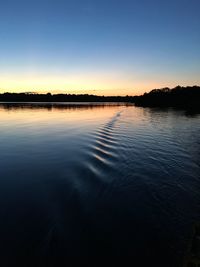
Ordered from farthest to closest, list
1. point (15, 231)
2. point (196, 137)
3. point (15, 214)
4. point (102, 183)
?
point (196, 137) < point (102, 183) < point (15, 214) < point (15, 231)

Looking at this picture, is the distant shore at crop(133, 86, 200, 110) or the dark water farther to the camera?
the distant shore at crop(133, 86, 200, 110)

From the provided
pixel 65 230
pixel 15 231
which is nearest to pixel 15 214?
pixel 15 231

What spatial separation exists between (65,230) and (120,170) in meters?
7.39

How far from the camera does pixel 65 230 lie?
27.0 ft

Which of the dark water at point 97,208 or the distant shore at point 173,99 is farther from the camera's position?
the distant shore at point 173,99

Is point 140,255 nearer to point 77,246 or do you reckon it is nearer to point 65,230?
point 77,246

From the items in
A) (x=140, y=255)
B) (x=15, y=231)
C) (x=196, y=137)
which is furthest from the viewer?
(x=196, y=137)

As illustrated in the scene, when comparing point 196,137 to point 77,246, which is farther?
point 196,137

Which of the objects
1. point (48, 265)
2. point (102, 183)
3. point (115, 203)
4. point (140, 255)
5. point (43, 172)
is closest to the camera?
point (48, 265)

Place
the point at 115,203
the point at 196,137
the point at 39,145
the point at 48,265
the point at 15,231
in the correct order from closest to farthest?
the point at 48,265 → the point at 15,231 → the point at 115,203 → the point at 39,145 → the point at 196,137

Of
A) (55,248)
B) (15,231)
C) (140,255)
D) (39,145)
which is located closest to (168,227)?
(140,255)

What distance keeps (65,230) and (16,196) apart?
4.04m

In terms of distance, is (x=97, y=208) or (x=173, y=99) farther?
(x=173, y=99)

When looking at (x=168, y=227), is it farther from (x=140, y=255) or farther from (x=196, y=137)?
(x=196, y=137)
